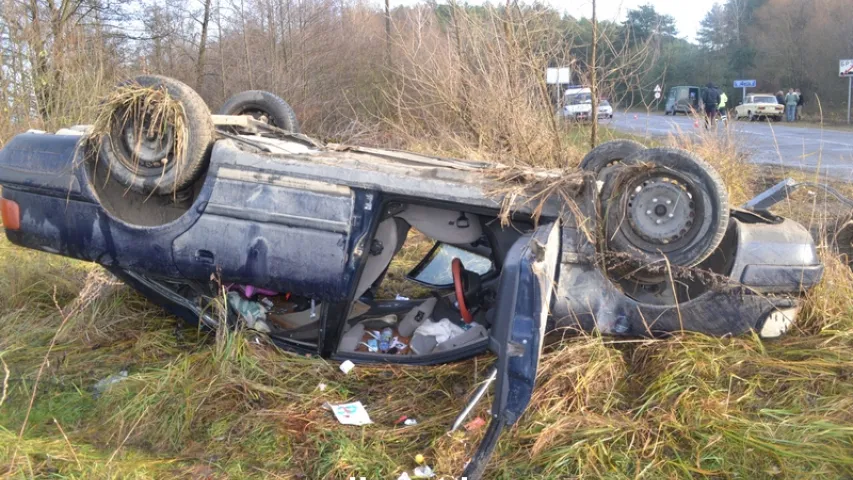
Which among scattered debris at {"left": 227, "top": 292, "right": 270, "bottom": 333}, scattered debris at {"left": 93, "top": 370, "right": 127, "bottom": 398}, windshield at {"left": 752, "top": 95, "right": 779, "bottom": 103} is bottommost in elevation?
scattered debris at {"left": 93, "top": 370, "right": 127, "bottom": 398}

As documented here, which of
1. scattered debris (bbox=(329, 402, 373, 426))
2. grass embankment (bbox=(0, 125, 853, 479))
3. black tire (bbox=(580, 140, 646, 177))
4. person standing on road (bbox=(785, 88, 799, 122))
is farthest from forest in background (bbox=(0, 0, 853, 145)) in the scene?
person standing on road (bbox=(785, 88, 799, 122))

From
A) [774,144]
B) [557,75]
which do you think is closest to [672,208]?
[774,144]

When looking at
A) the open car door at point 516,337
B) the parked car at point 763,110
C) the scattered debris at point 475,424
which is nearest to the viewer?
the open car door at point 516,337

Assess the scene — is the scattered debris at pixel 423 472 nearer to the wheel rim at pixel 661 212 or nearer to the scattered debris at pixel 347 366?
the scattered debris at pixel 347 366

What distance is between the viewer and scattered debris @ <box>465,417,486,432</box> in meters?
2.89

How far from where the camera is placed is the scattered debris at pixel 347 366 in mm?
3520

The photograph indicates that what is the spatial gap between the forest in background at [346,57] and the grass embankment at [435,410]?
67.6 inches

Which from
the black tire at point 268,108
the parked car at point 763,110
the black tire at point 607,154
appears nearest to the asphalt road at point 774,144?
the black tire at point 607,154

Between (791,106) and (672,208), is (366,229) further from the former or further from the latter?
(791,106)

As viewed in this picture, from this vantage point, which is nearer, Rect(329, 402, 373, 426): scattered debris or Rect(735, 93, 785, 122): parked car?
Rect(329, 402, 373, 426): scattered debris

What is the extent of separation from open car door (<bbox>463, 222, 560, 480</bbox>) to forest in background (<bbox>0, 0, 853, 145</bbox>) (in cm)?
293

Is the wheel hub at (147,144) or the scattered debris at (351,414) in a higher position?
the wheel hub at (147,144)

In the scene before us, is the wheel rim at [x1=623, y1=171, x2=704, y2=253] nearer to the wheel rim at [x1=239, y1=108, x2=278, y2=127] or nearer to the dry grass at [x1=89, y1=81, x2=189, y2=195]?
the dry grass at [x1=89, y1=81, x2=189, y2=195]

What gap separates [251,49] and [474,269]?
12788 mm
